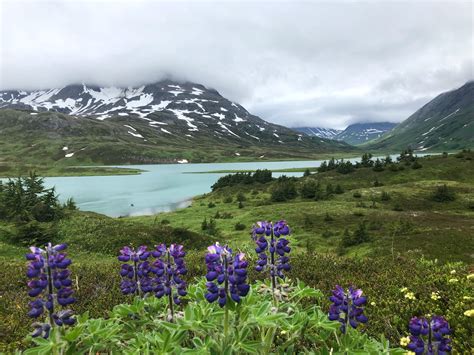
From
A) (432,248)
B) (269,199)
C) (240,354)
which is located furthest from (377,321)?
(269,199)

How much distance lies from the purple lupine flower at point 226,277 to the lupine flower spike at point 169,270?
892 mm

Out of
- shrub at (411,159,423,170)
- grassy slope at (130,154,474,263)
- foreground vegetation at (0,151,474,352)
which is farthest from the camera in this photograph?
shrub at (411,159,423,170)

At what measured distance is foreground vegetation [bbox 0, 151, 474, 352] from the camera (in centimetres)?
818

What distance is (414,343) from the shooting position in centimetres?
386

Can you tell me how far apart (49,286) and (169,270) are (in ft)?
4.78

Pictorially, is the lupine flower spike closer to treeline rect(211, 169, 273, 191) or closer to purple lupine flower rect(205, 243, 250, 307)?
purple lupine flower rect(205, 243, 250, 307)

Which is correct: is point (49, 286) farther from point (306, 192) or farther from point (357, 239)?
point (306, 192)

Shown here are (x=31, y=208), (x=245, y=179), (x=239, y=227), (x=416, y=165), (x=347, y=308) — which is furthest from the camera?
(x=245, y=179)

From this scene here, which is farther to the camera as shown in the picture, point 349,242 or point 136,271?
point 349,242

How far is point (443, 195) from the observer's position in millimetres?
43406

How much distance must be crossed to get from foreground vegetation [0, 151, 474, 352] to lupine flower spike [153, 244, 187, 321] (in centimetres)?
249

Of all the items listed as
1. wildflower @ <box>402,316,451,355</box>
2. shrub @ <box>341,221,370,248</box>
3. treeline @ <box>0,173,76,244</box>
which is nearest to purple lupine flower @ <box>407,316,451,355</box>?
wildflower @ <box>402,316,451,355</box>

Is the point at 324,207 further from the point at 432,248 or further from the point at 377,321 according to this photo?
the point at 377,321

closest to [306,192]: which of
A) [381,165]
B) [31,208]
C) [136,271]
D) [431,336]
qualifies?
[381,165]
